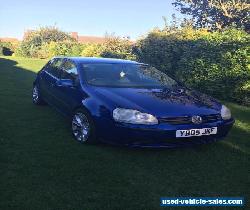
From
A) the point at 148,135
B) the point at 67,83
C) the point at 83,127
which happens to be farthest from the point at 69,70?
the point at 148,135

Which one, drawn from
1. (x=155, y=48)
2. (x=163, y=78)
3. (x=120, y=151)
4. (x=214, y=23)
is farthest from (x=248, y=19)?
(x=120, y=151)

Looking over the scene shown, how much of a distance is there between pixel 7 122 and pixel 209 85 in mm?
6621

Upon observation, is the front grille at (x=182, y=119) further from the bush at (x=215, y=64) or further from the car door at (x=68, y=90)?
the bush at (x=215, y=64)

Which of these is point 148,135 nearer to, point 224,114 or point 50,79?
point 224,114

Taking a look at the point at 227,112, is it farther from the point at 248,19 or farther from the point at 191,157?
the point at 248,19

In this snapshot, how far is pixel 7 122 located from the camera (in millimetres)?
7074

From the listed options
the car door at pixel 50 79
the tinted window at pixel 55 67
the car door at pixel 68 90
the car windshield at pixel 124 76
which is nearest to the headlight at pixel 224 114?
the car windshield at pixel 124 76

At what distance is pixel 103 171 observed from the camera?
4848 millimetres

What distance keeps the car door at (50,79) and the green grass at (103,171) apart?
0.97m

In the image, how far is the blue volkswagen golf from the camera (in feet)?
17.1

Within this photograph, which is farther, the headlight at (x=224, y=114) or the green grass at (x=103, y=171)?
the headlight at (x=224, y=114)

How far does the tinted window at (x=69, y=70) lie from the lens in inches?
268

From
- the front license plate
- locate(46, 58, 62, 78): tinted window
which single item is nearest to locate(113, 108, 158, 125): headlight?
the front license plate

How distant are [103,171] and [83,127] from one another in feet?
4.27
